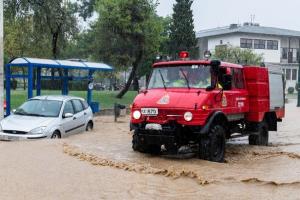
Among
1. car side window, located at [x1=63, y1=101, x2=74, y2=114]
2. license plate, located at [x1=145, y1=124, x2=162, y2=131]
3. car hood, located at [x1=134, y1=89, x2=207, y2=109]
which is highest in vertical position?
car hood, located at [x1=134, y1=89, x2=207, y2=109]

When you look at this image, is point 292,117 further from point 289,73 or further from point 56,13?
point 289,73

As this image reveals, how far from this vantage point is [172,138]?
36.2 ft

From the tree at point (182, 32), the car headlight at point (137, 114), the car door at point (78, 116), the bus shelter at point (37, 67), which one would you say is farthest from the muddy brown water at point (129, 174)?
the tree at point (182, 32)

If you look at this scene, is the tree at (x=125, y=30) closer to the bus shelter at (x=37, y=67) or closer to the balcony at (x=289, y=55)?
the bus shelter at (x=37, y=67)

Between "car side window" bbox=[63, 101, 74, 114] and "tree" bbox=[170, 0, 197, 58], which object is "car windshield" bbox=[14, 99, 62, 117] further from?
"tree" bbox=[170, 0, 197, 58]

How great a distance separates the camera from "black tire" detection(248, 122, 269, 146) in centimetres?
1545

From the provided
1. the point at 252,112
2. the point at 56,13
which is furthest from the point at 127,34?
the point at 252,112

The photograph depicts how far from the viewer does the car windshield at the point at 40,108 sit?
50.1 ft

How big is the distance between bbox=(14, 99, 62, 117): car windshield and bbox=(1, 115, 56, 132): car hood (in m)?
0.34

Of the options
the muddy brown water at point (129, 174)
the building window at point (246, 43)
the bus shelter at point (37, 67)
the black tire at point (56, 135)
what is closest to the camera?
the muddy brown water at point (129, 174)

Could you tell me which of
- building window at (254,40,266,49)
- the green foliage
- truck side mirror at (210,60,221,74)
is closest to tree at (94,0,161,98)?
the green foliage

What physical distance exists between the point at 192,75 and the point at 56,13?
65.9 feet

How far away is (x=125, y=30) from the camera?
3666 cm

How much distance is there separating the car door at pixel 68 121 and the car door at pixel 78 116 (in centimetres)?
20
